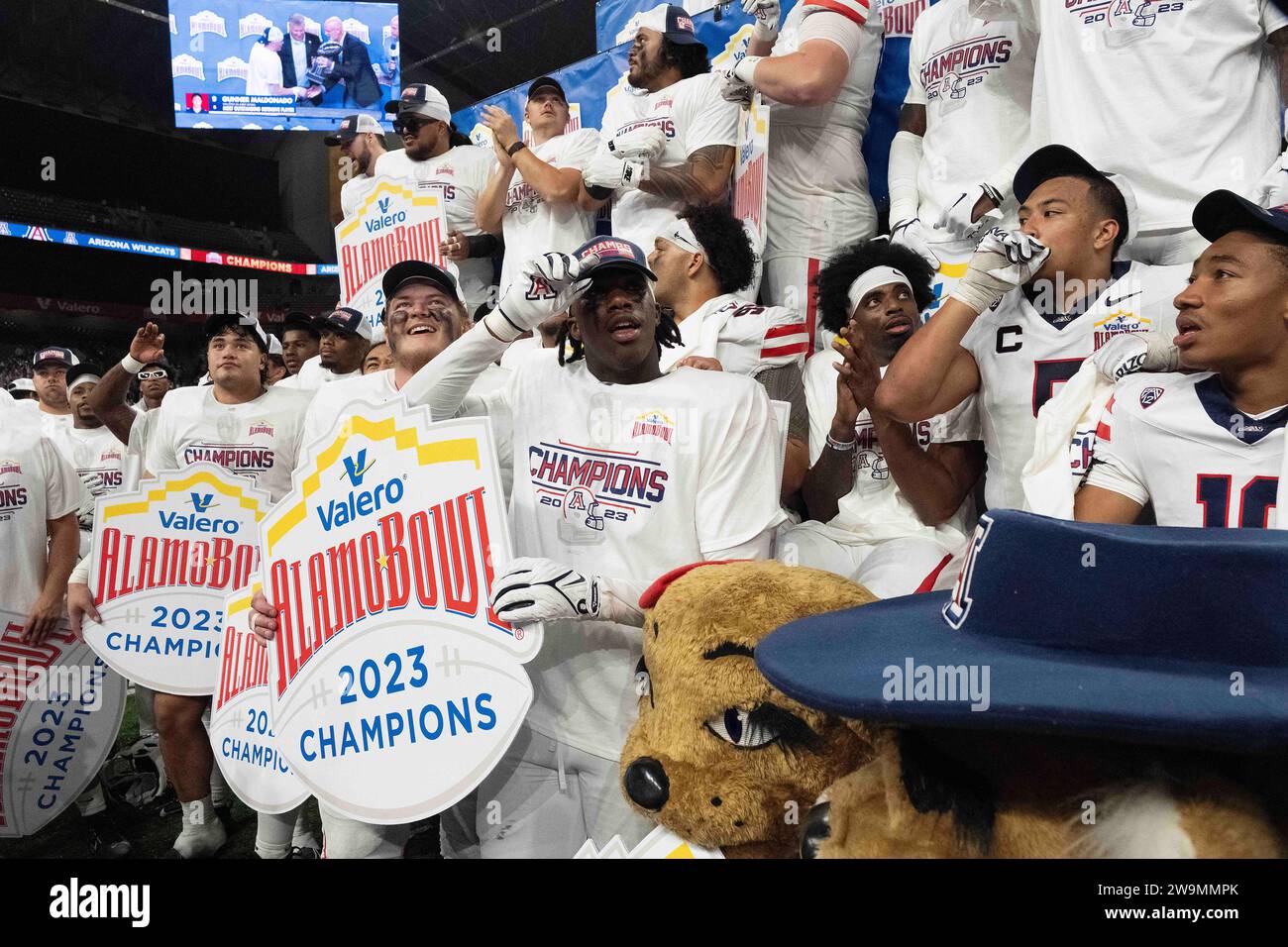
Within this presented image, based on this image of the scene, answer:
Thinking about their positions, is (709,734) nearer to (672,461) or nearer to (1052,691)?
(1052,691)

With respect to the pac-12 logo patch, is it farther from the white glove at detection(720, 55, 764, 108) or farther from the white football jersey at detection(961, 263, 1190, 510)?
the white glove at detection(720, 55, 764, 108)

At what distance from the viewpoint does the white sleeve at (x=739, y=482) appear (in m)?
1.98

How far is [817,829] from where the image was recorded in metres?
1.04

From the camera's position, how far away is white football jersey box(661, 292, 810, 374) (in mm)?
2711

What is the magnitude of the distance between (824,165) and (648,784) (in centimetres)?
248

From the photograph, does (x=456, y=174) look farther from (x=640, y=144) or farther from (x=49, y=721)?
(x=49, y=721)

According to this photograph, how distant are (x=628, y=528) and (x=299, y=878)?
85cm

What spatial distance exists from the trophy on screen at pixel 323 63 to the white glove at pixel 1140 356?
24.9 feet

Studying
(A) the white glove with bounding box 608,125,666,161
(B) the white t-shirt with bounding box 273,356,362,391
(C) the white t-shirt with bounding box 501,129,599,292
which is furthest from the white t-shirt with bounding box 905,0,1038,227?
(B) the white t-shirt with bounding box 273,356,362,391

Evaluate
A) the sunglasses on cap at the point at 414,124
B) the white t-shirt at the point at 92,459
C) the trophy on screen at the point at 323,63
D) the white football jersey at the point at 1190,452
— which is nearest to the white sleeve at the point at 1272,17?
the white football jersey at the point at 1190,452

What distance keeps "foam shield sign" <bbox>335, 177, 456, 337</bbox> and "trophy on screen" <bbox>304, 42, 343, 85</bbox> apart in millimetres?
4298

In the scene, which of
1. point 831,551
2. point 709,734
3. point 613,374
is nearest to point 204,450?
point 613,374

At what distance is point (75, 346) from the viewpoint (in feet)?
33.8

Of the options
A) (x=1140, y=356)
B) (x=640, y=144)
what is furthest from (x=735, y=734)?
(x=640, y=144)
